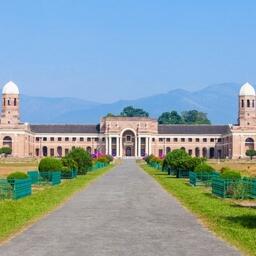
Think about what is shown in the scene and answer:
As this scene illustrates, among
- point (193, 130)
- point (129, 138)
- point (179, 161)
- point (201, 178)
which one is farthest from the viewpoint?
point (129, 138)

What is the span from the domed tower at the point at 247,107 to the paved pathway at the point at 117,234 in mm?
126733

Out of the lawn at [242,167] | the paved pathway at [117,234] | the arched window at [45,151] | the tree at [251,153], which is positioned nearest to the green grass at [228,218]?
the paved pathway at [117,234]

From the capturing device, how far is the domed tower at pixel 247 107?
149 meters

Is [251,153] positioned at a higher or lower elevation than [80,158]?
lower

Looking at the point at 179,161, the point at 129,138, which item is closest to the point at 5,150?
the point at 129,138

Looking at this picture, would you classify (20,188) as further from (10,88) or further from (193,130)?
(193,130)

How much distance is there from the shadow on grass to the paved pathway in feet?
3.57

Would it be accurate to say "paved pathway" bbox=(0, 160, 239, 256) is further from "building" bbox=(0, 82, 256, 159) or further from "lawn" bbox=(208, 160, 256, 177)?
"building" bbox=(0, 82, 256, 159)

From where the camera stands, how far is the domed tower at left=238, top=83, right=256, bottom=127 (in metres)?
149

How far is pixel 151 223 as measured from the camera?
18219 millimetres

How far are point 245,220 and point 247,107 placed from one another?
434 ft

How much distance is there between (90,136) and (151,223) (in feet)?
479

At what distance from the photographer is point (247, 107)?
491 ft

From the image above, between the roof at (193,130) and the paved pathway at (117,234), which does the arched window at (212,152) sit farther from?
the paved pathway at (117,234)
